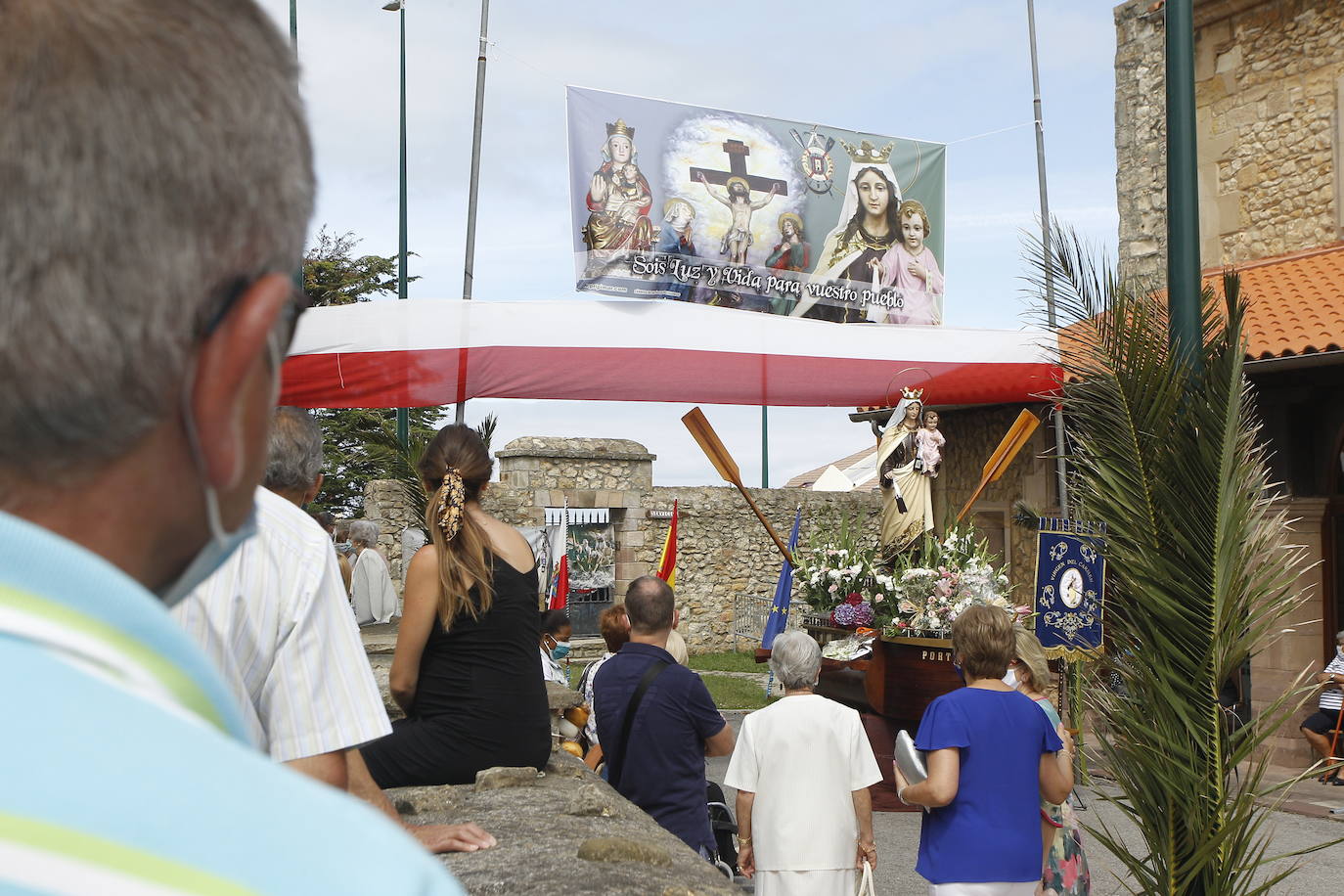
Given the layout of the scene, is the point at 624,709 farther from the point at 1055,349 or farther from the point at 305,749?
the point at 305,749

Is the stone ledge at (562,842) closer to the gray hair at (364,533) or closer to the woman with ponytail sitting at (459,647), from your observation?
the woman with ponytail sitting at (459,647)

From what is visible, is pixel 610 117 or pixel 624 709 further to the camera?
pixel 610 117

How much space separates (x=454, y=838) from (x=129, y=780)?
2.32m

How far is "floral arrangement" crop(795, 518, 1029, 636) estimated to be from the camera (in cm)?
782

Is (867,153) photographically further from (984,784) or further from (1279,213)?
(984,784)

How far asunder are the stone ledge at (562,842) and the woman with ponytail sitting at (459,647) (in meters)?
0.10

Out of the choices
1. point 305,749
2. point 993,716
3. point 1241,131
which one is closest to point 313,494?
point 305,749

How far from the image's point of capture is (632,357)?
32.6 ft

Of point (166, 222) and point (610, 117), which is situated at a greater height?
point (610, 117)

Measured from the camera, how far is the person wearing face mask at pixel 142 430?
0.43 meters

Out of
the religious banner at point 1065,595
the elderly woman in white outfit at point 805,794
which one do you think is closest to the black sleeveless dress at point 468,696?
the elderly woman in white outfit at point 805,794

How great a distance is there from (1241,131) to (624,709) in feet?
31.1

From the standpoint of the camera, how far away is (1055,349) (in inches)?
172

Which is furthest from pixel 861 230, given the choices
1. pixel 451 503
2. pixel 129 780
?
pixel 129 780
